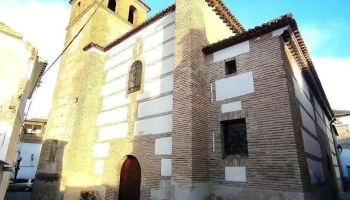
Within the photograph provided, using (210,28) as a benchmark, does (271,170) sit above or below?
below

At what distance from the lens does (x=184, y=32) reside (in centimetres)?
750

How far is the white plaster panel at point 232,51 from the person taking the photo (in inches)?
266

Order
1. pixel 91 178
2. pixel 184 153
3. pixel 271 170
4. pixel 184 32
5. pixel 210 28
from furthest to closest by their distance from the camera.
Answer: pixel 91 178
pixel 210 28
pixel 184 32
pixel 184 153
pixel 271 170

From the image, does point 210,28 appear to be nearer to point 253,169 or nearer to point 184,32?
point 184,32

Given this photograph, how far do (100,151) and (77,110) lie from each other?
2.10 m

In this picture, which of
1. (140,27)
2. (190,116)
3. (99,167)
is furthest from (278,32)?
(99,167)

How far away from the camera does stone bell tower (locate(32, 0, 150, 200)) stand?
351 inches

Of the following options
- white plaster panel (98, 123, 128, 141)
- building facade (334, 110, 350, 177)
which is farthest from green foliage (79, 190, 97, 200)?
building facade (334, 110, 350, 177)

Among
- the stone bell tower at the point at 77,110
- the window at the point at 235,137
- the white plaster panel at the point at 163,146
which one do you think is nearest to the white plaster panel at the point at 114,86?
the stone bell tower at the point at 77,110

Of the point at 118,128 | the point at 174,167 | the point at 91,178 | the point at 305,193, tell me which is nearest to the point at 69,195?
the point at 91,178

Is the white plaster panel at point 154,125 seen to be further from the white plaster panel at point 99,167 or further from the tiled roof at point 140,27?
the tiled roof at point 140,27

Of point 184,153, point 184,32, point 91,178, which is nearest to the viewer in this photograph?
point 184,153

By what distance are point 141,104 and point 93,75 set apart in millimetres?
3599

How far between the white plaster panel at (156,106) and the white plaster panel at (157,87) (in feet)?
0.83
